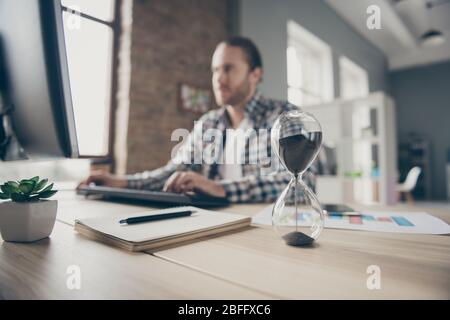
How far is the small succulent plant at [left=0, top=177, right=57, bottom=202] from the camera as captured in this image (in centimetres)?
44

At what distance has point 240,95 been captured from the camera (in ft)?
4.97

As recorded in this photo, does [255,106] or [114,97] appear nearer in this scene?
[255,106]

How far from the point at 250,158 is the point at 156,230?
950 mm

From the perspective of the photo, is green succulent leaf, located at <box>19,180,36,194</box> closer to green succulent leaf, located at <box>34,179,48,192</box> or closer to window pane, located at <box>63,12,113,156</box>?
green succulent leaf, located at <box>34,179,48,192</box>

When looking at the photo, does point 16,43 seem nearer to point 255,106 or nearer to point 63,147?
point 63,147

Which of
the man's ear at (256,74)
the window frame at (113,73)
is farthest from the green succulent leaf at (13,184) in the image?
the window frame at (113,73)

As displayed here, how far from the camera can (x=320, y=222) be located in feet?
1.44

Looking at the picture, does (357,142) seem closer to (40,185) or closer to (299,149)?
(299,149)

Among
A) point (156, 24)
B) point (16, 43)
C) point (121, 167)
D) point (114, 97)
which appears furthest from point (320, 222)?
point (156, 24)

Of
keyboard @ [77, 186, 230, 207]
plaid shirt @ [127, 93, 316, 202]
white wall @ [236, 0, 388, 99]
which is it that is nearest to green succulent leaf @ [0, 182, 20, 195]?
keyboard @ [77, 186, 230, 207]

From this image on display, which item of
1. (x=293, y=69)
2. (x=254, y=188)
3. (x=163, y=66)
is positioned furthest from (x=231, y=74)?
(x=293, y=69)

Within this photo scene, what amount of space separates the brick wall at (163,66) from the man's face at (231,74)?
1140 mm

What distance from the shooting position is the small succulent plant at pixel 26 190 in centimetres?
44

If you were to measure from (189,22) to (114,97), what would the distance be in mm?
1049
